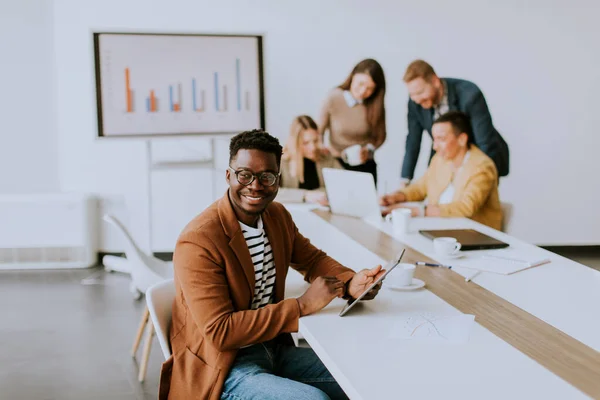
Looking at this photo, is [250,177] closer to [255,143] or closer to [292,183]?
[255,143]

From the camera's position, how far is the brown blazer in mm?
1720

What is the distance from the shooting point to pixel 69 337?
11.7ft

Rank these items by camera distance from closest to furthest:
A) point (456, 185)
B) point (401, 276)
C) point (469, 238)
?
point (401, 276), point (469, 238), point (456, 185)

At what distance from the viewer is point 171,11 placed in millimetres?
4934

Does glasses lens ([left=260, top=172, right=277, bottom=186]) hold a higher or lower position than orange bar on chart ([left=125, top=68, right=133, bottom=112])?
lower

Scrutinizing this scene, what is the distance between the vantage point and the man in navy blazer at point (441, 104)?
5078 mm

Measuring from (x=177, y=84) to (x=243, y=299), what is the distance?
3032 millimetres

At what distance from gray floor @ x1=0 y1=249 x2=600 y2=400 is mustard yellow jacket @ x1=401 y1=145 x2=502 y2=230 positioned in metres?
1.89

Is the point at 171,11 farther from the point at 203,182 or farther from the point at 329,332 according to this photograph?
the point at 329,332

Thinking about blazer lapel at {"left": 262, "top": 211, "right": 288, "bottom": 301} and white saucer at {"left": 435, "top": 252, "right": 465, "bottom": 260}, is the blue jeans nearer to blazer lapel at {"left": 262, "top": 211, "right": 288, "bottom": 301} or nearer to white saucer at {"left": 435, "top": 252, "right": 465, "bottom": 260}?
blazer lapel at {"left": 262, "top": 211, "right": 288, "bottom": 301}

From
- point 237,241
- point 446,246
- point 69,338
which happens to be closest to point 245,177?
point 237,241

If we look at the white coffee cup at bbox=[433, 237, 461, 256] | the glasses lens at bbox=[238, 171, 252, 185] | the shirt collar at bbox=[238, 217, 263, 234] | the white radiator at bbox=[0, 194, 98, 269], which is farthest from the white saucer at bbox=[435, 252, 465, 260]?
the white radiator at bbox=[0, 194, 98, 269]

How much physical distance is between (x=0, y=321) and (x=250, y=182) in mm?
2627

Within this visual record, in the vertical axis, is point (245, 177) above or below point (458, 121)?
below
